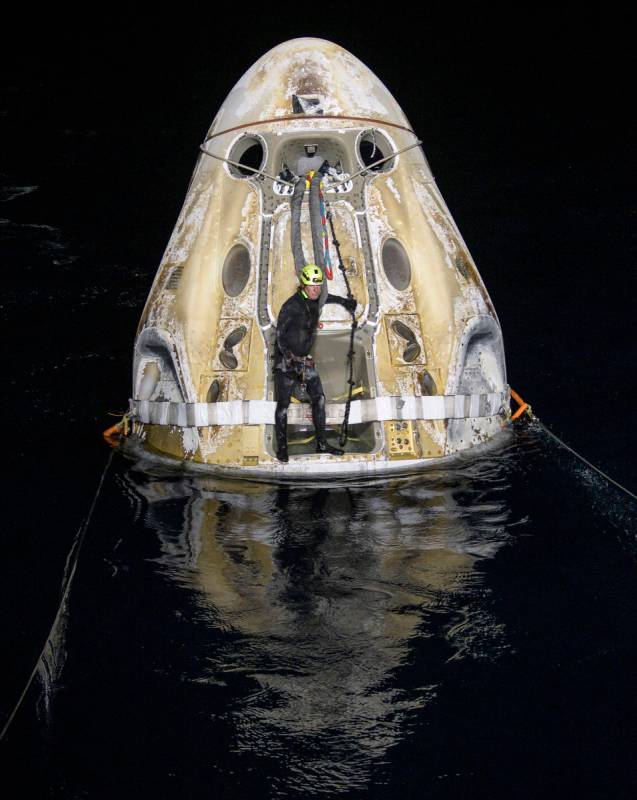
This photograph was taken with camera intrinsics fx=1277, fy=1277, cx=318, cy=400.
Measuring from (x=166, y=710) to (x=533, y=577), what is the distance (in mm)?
2463

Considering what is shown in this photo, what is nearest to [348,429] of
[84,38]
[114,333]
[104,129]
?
[114,333]

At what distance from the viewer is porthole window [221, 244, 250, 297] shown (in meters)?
9.89

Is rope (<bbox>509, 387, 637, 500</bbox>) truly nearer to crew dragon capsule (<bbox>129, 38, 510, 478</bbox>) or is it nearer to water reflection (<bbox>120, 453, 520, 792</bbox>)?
crew dragon capsule (<bbox>129, 38, 510, 478</bbox>)

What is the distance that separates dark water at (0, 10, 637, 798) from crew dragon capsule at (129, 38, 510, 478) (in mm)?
392

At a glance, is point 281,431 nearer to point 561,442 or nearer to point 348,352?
point 348,352

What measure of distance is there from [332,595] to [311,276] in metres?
2.63

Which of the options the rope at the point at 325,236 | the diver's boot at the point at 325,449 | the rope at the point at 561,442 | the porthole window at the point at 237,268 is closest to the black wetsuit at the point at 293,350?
the diver's boot at the point at 325,449

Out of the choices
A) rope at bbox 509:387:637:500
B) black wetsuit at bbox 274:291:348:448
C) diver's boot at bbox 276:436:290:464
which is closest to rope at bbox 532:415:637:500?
rope at bbox 509:387:637:500

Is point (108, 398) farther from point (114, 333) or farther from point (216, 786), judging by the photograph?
point (216, 786)

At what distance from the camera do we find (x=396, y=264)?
9914 mm

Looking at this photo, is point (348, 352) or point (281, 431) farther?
point (348, 352)

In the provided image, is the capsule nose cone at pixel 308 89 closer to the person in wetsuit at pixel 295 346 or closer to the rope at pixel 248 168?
the rope at pixel 248 168

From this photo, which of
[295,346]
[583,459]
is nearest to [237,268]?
[295,346]

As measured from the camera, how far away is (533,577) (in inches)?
302
